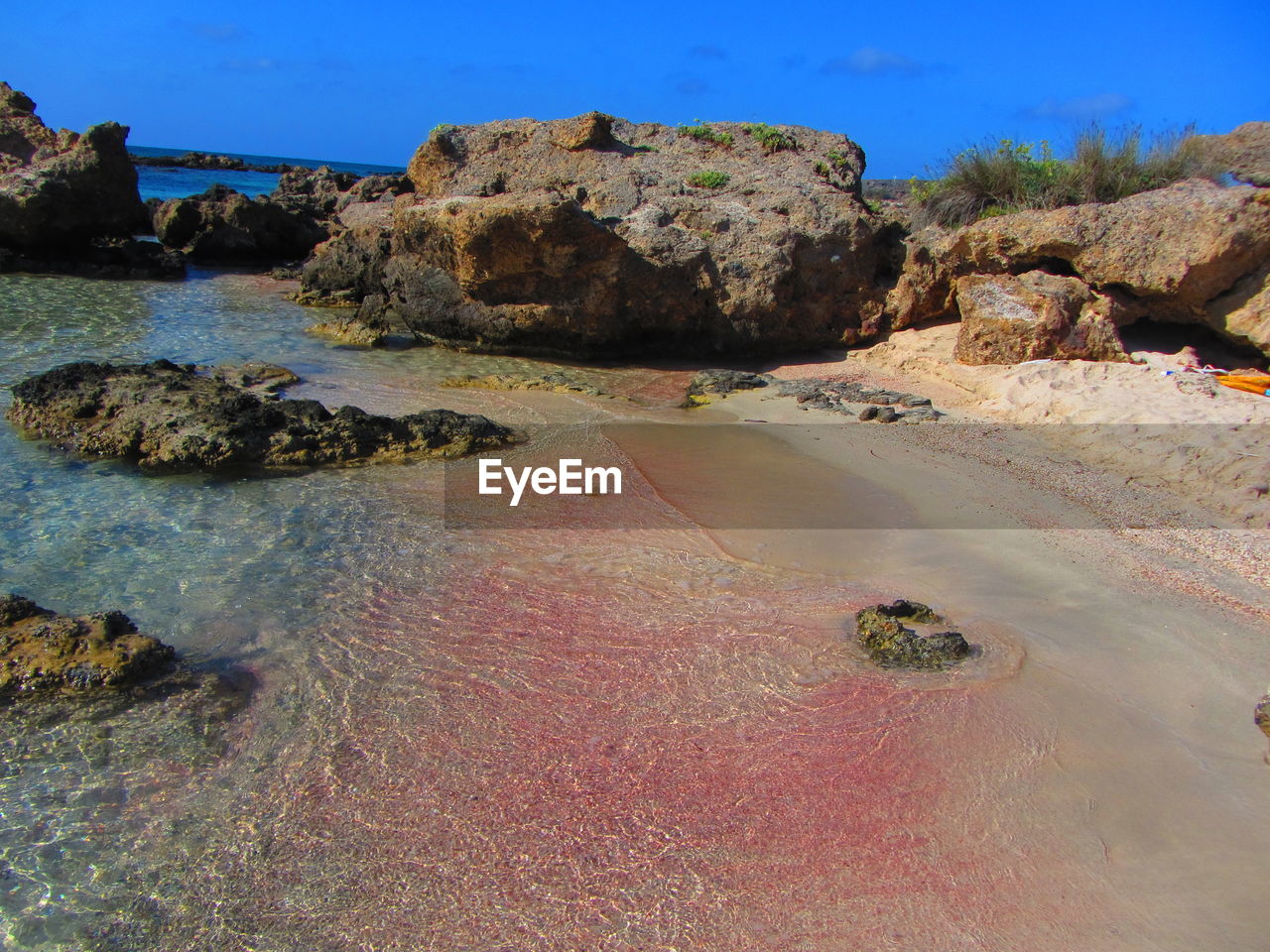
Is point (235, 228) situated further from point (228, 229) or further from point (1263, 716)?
point (1263, 716)

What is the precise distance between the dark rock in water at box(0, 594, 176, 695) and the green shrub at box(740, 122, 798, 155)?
37.9 ft

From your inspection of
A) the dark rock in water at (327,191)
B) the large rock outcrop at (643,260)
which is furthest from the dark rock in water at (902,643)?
the dark rock in water at (327,191)

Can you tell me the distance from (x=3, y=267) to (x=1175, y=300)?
18.5 metres

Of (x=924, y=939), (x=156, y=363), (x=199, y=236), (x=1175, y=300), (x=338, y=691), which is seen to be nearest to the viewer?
(x=924, y=939)

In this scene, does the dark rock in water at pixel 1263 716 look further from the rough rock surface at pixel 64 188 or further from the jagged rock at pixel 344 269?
the rough rock surface at pixel 64 188

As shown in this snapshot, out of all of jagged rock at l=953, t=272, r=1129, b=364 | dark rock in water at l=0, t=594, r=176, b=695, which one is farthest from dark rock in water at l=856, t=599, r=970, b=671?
jagged rock at l=953, t=272, r=1129, b=364

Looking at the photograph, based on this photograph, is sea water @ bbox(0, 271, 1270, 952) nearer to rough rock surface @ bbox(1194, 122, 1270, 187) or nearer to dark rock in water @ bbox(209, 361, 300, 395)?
dark rock in water @ bbox(209, 361, 300, 395)

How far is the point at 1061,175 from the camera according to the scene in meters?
11.4

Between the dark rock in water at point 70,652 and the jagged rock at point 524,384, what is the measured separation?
5885 millimetres

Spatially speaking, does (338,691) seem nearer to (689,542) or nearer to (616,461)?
(689,542)

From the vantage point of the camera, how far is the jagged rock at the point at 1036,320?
370 inches

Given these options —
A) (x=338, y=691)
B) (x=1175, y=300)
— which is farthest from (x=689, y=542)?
(x=1175, y=300)

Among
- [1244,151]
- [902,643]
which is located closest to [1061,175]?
[1244,151]

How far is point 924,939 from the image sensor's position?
2727 mm
